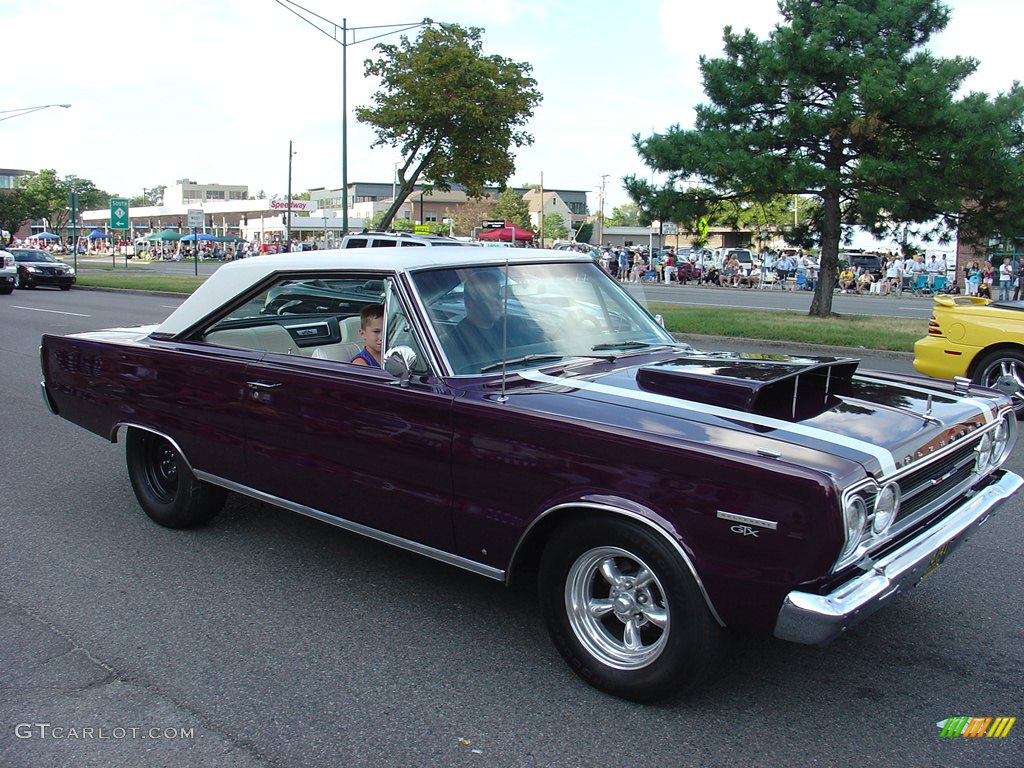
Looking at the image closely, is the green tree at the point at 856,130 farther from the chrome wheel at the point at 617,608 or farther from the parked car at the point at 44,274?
the parked car at the point at 44,274

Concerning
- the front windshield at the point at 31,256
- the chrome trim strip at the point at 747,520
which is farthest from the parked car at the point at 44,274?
the chrome trim strip at the point at 747,520

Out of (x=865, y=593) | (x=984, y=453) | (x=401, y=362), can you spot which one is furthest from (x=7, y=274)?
(x=865, y=593)

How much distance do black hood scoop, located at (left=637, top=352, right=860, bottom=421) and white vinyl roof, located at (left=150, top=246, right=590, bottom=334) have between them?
38.5 inches

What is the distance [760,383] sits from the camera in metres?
3.30

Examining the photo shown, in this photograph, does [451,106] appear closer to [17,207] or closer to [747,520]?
[747,520]

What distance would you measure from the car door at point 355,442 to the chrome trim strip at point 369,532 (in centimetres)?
2

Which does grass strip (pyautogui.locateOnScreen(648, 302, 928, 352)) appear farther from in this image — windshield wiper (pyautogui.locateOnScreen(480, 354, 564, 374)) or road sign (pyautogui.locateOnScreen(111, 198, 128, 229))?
road sign (pyautogui.locateOnScreen(111, 198, 128, 229))

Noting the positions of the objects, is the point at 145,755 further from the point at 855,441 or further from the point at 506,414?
the point at 855,441

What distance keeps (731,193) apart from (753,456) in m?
17.2

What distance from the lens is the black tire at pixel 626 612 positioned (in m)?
2.92

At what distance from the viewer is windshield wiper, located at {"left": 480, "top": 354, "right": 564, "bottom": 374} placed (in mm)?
3721

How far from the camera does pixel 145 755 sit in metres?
2.88

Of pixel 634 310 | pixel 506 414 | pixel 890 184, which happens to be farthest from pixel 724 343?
pixel 506 414

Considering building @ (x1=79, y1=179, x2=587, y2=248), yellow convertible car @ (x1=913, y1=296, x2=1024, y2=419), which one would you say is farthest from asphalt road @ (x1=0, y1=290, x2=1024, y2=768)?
building @ (x1=79, y1=179, x2=587, y2=248)
